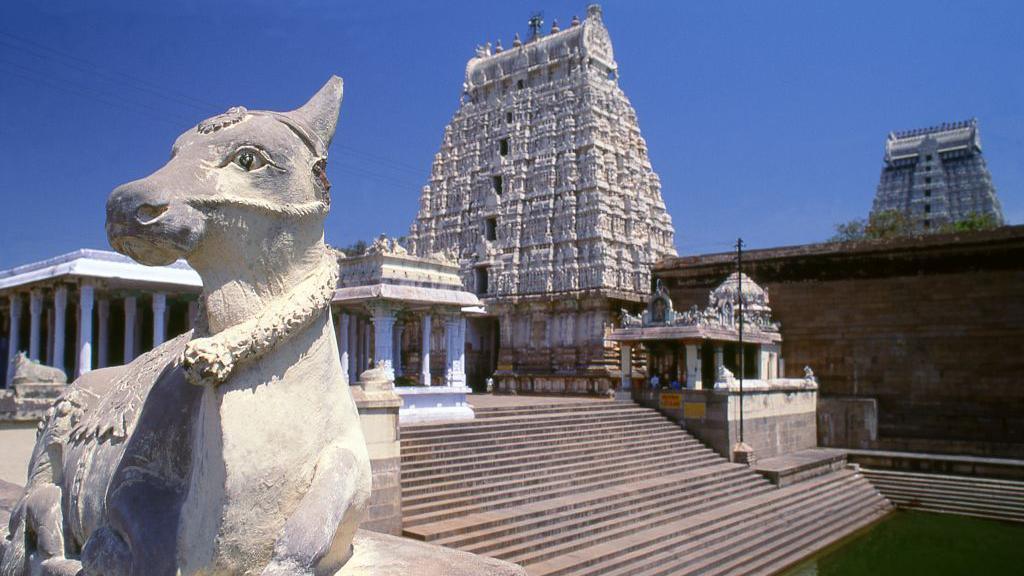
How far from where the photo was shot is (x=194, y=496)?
2.18m

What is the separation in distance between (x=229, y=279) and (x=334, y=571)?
97 centimetres

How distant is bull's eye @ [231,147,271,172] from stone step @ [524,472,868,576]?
8.33 meters

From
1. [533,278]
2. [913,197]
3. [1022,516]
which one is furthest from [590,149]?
[913,197]

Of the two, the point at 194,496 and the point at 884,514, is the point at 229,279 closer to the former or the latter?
the point at 194,496

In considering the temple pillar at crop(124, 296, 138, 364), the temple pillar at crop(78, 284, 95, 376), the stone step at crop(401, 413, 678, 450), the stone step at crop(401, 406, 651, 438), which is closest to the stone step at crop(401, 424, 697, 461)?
the stone step at crop(401, 413, 678, 450)

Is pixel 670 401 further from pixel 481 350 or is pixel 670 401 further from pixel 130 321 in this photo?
pixel 481 350

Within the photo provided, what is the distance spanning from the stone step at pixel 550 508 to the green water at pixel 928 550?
2663 millimetres

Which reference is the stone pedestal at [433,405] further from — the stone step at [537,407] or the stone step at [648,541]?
the stone step at [648,541]

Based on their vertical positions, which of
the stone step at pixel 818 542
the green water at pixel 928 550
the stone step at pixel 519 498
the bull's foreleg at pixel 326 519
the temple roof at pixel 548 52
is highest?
the temple roof at pixel 548 52

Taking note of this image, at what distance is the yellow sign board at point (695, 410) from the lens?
59.5 ft

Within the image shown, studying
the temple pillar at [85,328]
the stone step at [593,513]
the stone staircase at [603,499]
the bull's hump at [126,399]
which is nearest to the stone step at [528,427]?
the stone staircase at [603,499]

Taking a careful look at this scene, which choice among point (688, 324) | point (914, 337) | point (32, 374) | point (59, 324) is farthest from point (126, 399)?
point (914, 337)

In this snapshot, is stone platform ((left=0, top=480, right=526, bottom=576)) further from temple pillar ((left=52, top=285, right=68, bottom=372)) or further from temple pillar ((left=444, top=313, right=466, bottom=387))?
temple pillar ((left=52, top=285, right=68, bottom=372))

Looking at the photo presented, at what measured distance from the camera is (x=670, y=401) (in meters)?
18.9
